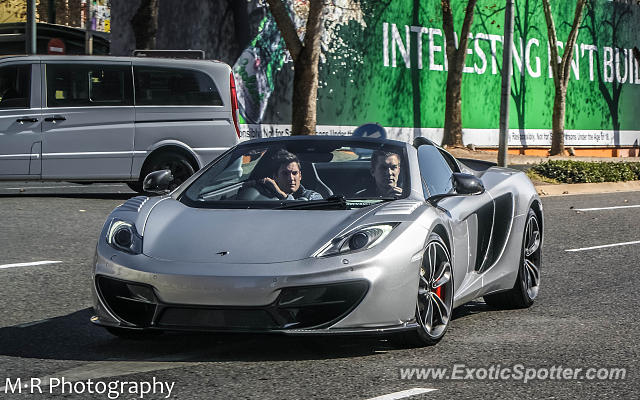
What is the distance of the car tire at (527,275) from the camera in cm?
790

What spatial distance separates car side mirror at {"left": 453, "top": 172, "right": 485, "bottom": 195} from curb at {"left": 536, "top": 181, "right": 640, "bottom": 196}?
15025 millimetres

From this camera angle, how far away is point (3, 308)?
24.4 feet

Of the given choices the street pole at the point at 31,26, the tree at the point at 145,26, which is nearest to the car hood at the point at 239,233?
the tree at the point at 145,26

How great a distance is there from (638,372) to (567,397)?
0.76 metres

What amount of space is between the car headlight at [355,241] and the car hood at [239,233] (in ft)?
0.14

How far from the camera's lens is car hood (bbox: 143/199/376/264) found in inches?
231

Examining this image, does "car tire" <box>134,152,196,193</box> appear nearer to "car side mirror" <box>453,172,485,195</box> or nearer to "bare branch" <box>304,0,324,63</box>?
"bare branch" <box>304,0,324,63</box>

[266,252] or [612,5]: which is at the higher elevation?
[612,5]

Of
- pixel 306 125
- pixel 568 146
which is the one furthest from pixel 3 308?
pixel 568 146

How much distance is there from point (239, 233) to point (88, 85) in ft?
34.8

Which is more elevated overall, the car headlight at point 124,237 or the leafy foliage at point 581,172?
the car headlight at point 124,237

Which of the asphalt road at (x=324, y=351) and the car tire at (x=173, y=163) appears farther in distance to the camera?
the car tire at (x=173, y=163)

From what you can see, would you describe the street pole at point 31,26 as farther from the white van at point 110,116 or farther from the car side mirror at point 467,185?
the car side mirror at point 467,185

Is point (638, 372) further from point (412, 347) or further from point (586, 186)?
point (586, 186)
